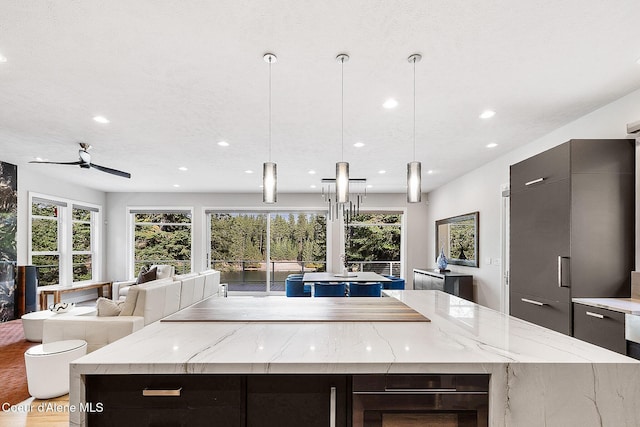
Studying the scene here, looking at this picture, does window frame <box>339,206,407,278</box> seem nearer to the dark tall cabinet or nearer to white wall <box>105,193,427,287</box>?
white wall <box>105,193,427,287</box>

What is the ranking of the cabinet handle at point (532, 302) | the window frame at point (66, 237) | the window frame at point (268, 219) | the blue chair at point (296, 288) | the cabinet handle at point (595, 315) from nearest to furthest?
the cabinet handle at point (595, 315) < the cabinet handle at point (532, 302) < the blue chair at point (296, 288) < the window frame at point (66, 237) < the window frame at point (268, 219)

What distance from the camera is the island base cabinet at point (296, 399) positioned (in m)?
1.29

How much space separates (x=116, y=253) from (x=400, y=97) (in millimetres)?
8108

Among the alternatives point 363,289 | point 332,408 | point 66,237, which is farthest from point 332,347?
point 66,237

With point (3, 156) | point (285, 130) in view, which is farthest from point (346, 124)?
point (3, 156)

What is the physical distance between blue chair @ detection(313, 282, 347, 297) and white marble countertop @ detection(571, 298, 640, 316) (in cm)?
306

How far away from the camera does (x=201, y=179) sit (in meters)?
6.84

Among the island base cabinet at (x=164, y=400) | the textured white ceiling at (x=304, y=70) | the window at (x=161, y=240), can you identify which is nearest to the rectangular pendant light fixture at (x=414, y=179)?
the textured white ceiling at (x=304, y=70)

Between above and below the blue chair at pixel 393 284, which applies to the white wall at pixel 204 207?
above

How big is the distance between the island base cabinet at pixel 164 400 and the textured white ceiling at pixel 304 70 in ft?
5.85

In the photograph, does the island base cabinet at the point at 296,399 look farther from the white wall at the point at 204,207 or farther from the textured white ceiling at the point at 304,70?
the white wall at the point at 204,207

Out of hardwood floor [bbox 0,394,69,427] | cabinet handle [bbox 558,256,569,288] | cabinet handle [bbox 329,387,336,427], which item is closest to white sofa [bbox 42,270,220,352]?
hardwood floor [bbox 0,394,69,427]

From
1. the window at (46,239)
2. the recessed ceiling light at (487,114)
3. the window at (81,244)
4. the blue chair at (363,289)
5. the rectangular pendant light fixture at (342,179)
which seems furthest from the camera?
the window at (81,244)

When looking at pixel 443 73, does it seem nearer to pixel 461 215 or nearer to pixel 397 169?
pixel 397 169
